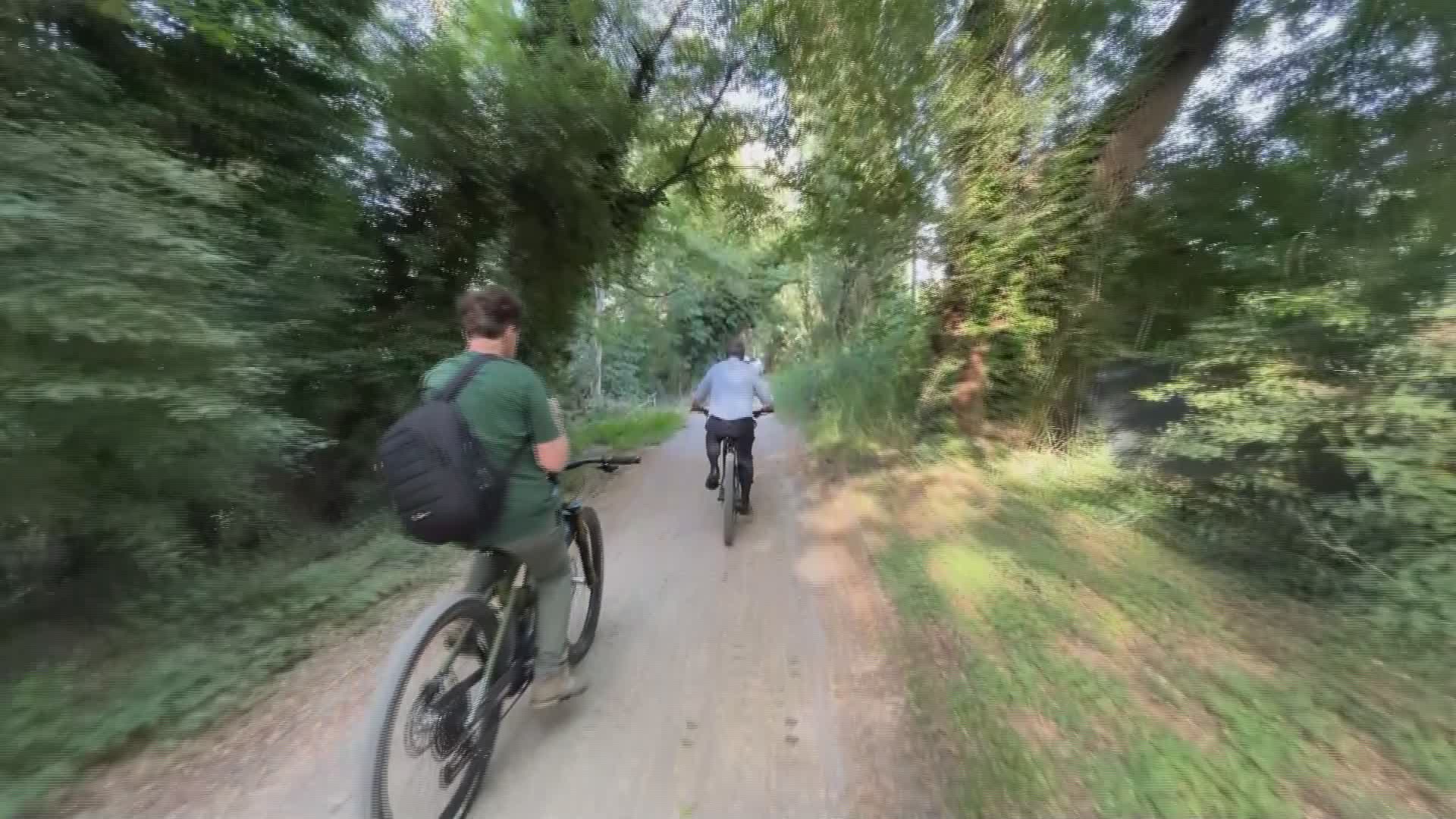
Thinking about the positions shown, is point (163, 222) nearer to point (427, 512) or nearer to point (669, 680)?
point (427, 512)

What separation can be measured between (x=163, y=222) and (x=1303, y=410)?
608 cm

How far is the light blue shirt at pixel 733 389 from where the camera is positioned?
582 centimetres

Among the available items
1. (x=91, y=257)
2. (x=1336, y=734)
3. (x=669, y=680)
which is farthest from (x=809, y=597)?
(x=91, y=257)

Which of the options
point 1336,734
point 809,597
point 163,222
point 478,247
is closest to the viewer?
point 1336,734

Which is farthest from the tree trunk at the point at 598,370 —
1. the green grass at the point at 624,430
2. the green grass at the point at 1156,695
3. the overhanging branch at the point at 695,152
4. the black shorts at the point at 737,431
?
the green grass at the point at 1156,695

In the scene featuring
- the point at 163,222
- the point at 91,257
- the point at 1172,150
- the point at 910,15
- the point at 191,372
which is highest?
the point at 910,15

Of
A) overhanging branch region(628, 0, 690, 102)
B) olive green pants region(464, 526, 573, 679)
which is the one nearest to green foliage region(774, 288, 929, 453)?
overhanging branch region(628, 0, 690, 102)

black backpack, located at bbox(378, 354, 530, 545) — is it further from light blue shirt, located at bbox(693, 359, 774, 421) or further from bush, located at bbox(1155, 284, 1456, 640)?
bush, located at bbox(1155, 284, 1456, 640)

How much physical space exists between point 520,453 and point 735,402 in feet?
11.5

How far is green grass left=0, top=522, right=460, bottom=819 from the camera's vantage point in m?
2.36

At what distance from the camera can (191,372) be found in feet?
10.4

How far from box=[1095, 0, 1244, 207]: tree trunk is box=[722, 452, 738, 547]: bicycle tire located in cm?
385

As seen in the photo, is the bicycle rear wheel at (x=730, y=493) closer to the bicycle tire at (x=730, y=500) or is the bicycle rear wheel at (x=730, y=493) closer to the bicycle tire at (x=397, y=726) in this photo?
the bicycle tire at (x=730, y=500)

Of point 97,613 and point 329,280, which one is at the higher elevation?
point 329,280
